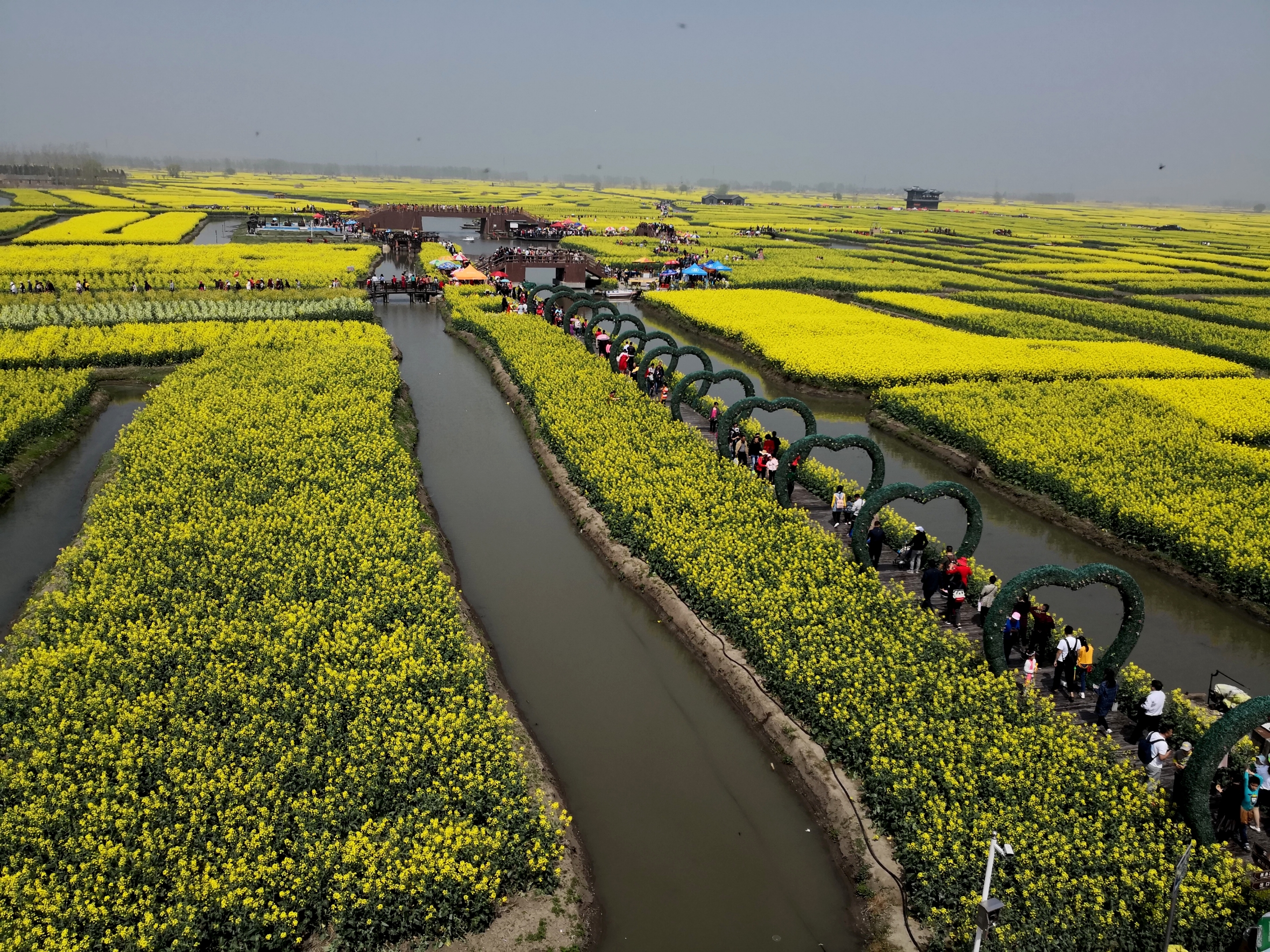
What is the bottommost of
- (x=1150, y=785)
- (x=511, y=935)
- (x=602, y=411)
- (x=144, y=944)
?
(x=511, y=935)

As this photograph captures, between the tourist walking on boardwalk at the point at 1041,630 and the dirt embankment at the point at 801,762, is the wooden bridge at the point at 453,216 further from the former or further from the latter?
the tourist walking on boardwalk at the point at 1041,630

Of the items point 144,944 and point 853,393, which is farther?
point 853,393

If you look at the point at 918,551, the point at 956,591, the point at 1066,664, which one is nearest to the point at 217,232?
the point at 918,551

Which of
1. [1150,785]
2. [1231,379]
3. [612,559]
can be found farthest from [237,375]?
[1231,379]

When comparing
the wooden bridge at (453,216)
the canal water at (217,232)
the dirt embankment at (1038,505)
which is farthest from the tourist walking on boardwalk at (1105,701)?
the wooden bridge at (453,216)

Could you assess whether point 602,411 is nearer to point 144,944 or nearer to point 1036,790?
point 1036,790

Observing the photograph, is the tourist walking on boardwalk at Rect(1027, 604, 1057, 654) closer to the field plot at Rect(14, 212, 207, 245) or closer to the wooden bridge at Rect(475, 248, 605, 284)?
the wooden bridge at Rect(475, 248, 605, 284)

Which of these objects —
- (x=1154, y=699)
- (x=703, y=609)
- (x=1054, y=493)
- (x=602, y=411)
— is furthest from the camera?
(x=602, y=411)

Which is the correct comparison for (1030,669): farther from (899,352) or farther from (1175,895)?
(899,352)

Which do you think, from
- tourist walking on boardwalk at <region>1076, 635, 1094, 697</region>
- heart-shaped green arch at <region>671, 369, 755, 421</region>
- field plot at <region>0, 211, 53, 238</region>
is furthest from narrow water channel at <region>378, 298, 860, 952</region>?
Result: field plot at <region>0, 211, 53, 238</region>
